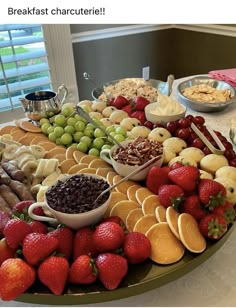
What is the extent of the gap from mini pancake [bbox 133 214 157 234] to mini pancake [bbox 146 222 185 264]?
2 centimetres

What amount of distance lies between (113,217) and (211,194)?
0.21m

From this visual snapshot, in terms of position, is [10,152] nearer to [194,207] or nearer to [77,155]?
[77,155]

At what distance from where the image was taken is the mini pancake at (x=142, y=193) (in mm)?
750

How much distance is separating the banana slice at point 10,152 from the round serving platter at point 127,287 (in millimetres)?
462

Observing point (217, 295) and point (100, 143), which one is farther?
point (100, 143)

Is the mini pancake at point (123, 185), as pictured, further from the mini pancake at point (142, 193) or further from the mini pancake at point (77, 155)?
the mini pancake at point (77, 155)

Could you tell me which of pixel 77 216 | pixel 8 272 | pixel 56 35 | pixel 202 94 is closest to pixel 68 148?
pixel 77 216

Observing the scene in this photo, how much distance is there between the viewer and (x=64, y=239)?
613 mm

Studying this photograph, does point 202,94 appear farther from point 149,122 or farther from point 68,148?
point 68,148

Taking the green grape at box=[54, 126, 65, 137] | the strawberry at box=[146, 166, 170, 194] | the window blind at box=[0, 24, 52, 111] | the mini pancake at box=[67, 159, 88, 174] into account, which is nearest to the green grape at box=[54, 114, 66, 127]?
the green grape at box=[54, 126, 65, 137]

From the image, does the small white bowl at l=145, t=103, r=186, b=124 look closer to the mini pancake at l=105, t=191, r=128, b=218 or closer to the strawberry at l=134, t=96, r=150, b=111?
the strawberry at l=134, t=96, r=150, b=111

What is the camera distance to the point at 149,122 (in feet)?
3.59

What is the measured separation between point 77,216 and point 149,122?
1.84 ft

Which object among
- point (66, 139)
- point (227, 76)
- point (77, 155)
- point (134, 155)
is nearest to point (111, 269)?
point (134, 155)
